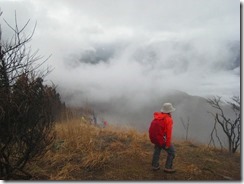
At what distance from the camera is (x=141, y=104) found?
239 inches

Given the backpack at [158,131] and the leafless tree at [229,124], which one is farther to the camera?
the leafless tree at [229,124]

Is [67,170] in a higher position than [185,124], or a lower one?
lower

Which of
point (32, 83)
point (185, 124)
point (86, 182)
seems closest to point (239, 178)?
point (185, 124)

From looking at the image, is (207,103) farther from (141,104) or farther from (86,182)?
(86,182)

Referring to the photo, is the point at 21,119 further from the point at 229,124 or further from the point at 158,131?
the point at 229,124

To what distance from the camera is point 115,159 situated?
17.9 ft

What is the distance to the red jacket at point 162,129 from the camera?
4.78 meters

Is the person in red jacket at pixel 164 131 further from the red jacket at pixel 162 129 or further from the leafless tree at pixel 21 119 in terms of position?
the leafless tree at pixel 21 119

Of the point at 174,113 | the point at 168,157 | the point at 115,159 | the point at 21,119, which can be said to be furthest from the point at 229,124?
the point at 21,119

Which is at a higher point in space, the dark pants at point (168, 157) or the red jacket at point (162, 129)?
the red jacket at point (162, 129)

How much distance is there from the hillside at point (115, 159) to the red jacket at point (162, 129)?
0.48 meters

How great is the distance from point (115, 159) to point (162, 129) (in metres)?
1.04

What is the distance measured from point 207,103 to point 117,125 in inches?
65.5

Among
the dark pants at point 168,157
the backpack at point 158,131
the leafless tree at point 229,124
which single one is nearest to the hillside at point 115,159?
the dark pants at point 168,157
